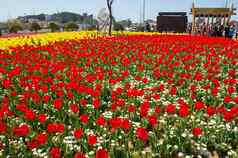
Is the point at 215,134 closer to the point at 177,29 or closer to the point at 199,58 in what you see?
the point at 199,58

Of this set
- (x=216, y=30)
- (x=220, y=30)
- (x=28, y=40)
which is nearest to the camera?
(x=28, y=40)

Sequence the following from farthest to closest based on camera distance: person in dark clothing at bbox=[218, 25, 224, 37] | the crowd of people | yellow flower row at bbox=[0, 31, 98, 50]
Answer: person in dark clothing at bbox=[218, 25, 224, 37] → the crowd of people → yellow flower row at bbox=[0, 31, 98, 50]

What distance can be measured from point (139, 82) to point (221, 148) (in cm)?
372

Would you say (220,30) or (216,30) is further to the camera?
(220,30)

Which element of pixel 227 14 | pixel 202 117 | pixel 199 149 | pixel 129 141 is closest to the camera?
pixel 199 149

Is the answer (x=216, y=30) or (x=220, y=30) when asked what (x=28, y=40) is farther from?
(x=220, y=30)

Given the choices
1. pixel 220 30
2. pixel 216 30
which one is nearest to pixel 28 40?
pixel 216 30

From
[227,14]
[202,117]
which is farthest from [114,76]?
[227,14]

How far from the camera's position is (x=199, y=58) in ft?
42.1

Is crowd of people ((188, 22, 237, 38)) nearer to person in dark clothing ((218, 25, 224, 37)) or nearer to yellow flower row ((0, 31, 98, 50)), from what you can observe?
person in dark clothing ((218, 25, 224, 37))

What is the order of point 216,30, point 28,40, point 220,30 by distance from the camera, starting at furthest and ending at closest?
point 220,30 < point 216,30 < point 28,40

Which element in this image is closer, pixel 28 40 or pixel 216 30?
pixel 28 40

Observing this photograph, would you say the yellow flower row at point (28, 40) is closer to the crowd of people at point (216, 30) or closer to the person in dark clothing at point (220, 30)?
the crowd of people at point (216, 30)

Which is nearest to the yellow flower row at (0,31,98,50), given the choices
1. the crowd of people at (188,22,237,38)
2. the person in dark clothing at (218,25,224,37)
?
the crowd of people at (188,22,237,38)
